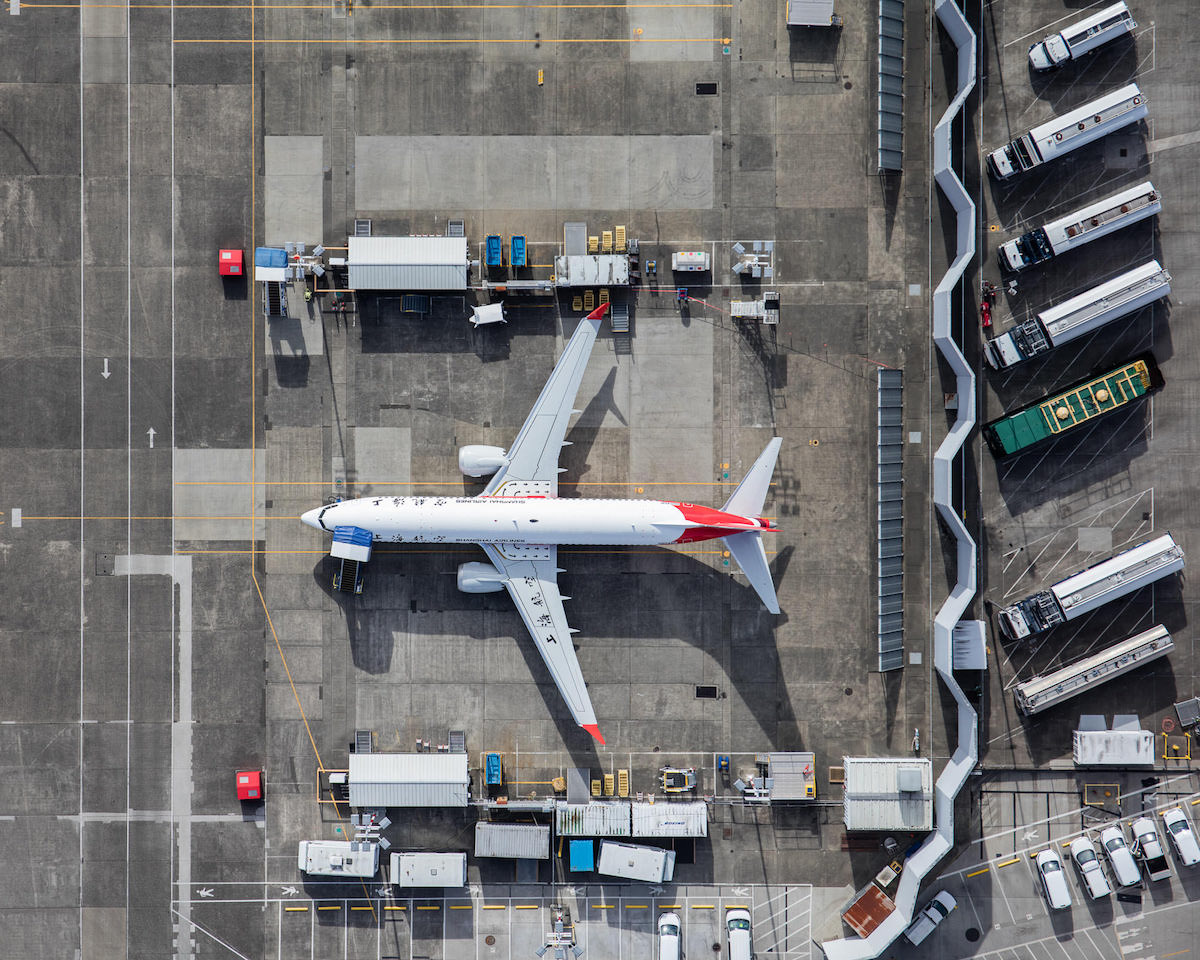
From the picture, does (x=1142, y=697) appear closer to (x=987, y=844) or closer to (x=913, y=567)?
(x=987, y=844)

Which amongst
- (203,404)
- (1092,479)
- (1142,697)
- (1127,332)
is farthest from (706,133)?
(1142,697)

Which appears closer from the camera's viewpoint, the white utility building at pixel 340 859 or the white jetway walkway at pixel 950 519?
the white jetway walkway at pixel 950 519

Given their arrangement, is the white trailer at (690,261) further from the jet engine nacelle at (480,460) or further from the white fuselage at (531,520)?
the jet engine nacelle at (480,460)

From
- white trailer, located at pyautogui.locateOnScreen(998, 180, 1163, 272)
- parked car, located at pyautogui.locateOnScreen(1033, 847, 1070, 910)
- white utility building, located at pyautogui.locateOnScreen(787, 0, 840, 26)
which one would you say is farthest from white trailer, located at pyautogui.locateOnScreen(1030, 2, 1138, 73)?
parked car, located at pyautogui.locateOnScreen(1033, 847, 1070, 910)

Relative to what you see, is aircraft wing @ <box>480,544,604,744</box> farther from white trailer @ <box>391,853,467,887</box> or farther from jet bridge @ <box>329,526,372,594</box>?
white trailer @ <box>391,853,467,887</box>

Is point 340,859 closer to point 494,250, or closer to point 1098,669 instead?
point 494,250

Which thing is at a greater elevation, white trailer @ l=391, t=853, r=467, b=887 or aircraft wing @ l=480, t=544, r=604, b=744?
aircraft wing @ l=480, t=544, r=604, b=744

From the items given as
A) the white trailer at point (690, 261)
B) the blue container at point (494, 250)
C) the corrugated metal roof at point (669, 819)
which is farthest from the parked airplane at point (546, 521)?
the blue container at point (494, 250)
